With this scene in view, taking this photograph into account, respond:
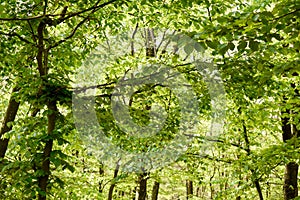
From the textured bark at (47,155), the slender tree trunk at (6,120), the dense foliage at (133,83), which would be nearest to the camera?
the dense foliage at (133,83)

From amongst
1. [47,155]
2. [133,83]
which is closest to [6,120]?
[47,155]

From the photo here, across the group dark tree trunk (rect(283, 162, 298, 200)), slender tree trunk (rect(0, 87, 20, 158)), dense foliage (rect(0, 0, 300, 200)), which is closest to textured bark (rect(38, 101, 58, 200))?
dense foliage (rect(0, 0, 300, 200))

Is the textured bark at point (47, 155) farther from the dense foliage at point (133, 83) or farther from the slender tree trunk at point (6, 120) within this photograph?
the slender tree trunk at point (6, 120)

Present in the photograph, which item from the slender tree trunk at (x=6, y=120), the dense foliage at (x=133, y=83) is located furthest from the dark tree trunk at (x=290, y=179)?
the slender tree trunk at (x=6, y=120)

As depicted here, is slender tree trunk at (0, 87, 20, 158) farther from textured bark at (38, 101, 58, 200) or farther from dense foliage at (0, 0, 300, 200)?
textured bark at (38, 101, 58, 200)

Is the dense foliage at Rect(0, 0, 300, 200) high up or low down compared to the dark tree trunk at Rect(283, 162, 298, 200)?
up

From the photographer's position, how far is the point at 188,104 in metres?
5.79

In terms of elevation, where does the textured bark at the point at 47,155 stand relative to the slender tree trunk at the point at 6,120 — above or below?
below

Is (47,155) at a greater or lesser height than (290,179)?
lesser

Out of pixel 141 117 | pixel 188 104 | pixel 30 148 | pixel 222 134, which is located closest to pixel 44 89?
pixel 30 148

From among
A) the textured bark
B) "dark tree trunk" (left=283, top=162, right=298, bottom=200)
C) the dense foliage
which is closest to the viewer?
the dense foliage

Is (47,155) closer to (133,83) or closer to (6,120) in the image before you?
(133,83)

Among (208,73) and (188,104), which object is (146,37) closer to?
(188,104)

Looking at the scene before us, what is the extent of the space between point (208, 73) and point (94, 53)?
227 centimetres
